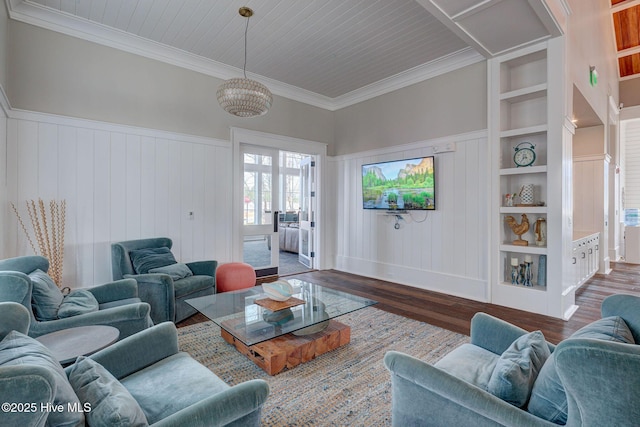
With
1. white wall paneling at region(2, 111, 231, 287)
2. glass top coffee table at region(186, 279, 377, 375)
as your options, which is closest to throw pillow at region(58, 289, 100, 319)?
glass top coffee table at region(186, 279, 377, 375)

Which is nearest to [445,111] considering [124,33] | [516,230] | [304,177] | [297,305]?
[516,230]

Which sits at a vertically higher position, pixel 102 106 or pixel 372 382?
pixel 102 106

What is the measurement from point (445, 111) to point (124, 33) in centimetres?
435

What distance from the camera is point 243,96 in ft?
10.2

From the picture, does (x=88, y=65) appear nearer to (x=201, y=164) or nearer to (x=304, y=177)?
(x=201, y=164)

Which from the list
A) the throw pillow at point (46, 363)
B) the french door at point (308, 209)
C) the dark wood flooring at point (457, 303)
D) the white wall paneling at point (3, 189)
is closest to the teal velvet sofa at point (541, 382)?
the throw pillow at point (46, 363)

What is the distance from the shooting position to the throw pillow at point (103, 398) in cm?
98

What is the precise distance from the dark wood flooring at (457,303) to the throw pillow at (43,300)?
1298 millimetres

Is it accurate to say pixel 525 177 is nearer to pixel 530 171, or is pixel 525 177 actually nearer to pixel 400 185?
pixel 530 171

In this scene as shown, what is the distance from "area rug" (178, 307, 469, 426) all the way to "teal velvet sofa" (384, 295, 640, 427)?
56 centimetres

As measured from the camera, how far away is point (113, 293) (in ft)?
9.18

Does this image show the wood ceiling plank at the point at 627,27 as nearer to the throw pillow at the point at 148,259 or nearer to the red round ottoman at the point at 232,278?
the red round ottoman at the point at 232,278

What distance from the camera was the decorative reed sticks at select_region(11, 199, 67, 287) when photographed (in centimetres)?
334

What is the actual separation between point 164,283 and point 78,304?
0.81 meters
